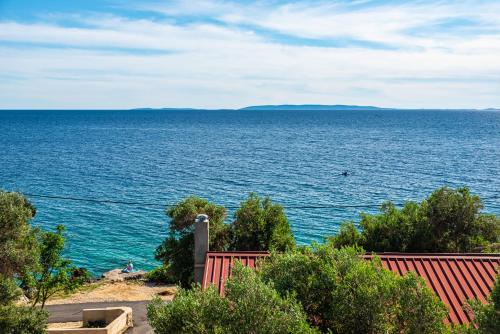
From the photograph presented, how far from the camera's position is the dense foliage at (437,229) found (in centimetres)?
2416

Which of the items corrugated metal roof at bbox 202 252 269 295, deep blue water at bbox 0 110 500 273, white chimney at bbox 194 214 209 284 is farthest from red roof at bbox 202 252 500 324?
deep blue water at bbox 0 110 500 273

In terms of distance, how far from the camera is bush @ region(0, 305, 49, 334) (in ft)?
51.6

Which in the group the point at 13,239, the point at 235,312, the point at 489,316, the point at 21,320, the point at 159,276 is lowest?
the point at 159,276

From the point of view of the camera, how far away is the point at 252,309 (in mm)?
8680

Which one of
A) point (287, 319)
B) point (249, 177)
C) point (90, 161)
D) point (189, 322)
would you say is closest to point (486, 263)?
point (287, 319)

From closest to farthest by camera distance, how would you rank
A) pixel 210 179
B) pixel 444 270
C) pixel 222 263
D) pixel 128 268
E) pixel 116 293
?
pixel 444 270, pixel 222 263, pixel 116 293, pixel 128 268, pixel 210 179

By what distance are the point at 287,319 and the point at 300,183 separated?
60.4 m

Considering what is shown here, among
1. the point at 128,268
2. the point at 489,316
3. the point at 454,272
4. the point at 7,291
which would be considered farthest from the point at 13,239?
the point at 128,268

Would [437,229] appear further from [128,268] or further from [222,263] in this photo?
[128,268]

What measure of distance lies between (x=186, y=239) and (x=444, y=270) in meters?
13.6

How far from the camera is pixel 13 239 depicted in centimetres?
2045

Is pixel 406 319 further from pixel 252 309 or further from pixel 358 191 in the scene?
pixel 358 191

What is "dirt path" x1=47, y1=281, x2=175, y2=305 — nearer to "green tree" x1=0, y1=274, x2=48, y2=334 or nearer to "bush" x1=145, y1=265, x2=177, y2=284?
"bush" x1=145, y1=265, x2=177, y2=284

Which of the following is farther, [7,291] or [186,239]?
[186,239]
